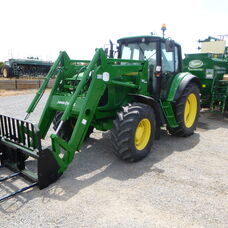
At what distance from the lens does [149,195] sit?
3.21m

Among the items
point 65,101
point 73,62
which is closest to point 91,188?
point 65,101

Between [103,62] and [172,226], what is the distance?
265cm

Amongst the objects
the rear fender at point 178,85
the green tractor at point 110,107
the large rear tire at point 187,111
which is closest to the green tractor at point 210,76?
the green tractor at point 110,107

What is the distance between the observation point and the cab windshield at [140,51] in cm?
505

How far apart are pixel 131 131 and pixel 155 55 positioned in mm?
1946

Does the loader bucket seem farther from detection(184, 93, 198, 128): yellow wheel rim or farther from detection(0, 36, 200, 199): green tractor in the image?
detection(184, 93, 198, 128): yellow wheel rim

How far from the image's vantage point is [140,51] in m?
5.22

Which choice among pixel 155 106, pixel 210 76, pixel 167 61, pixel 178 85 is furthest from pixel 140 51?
pixel 210 76

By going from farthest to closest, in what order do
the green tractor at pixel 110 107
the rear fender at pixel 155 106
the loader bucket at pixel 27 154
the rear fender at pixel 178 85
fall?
the rear fender at pixel 178 85 → the rear fender at pixel 155 106 → the green tractor at pixel 110 107 → the loader bucket at pixel 27 154

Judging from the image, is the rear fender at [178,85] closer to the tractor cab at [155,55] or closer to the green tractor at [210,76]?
the tractor cab at [155,55]

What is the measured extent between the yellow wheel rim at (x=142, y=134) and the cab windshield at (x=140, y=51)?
1.45 m

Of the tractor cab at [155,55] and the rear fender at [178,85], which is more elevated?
the tractor cab at [155,55]

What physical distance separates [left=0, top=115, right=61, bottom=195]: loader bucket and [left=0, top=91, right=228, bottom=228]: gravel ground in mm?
141

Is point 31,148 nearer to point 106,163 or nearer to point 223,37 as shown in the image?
point 106,163
